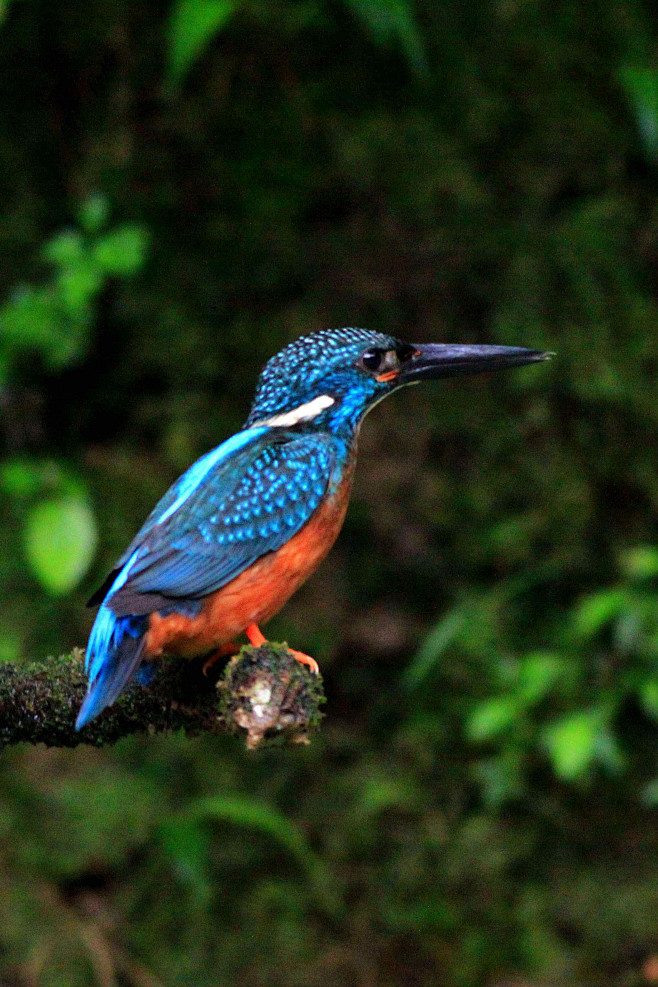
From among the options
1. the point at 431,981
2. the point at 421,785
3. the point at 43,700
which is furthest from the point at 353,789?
the point at 43,700

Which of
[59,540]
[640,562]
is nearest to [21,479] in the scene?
[59,540]

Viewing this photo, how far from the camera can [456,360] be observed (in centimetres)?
264

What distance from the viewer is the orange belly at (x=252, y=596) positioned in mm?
2115

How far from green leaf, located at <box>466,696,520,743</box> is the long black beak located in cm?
156

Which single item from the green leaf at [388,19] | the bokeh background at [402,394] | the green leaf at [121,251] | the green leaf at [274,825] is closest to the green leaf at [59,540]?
the bokeh background at [402,394]

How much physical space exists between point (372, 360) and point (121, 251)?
55.0 inches

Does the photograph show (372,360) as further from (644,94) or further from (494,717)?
(644,94)

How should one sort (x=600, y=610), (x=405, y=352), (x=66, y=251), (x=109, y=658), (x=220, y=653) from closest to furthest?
(x=109, y=658), (x=220, y=653), (x=405, y=352), (x=66, y=251), (x=600, y=610)

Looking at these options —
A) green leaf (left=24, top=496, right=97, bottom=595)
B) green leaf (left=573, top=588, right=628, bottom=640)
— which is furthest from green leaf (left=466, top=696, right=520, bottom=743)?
green leaf (left=24, top=496, right=97, bottom=595)

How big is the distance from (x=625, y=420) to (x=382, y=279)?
962mm

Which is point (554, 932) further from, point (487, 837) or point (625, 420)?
point (625, 420)

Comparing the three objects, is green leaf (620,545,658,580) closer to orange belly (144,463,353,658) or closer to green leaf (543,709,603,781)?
green leaf (543,709,603,781)

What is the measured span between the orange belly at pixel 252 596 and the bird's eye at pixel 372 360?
0.88 feet

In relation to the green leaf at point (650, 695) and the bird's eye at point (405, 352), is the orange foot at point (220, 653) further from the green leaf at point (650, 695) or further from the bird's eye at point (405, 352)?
the green leaf at point (650, 695)
